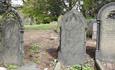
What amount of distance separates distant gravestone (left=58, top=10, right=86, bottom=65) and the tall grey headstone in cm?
135

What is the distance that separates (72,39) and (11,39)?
1.98 meters

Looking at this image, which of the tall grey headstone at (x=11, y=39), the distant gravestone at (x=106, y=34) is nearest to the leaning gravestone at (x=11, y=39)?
the tall grey headstone at (x=11, y=39)

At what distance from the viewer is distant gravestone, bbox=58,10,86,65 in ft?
33.2

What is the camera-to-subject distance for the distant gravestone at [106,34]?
10.2m

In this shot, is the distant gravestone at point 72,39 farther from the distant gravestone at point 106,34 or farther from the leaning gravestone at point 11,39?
the leaning gravestone at point 11,39

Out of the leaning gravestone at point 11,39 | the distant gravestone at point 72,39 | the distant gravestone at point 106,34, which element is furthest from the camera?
the distant gravestone at point 106,34

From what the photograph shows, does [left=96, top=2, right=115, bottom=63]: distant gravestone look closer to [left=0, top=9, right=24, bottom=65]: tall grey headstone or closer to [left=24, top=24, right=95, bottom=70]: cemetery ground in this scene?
[left=24, top=24, right=95, bottom=70]: cemetery ground

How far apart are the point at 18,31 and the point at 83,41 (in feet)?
Result: 6.99

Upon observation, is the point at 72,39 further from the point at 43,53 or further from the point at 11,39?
the point at 11,39

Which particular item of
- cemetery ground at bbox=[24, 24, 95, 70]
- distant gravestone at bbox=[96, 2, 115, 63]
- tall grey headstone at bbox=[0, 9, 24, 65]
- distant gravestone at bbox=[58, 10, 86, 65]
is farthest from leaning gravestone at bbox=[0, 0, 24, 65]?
distant gravestone at bbox=[96, 2, 115, 63]

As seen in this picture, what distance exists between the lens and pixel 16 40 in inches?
393

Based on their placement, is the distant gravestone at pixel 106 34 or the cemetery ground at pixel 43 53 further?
the distant gravestone at pixel 106 34

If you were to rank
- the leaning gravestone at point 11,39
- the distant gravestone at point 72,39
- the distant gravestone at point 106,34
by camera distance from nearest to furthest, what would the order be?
the leaning gravestone at point 11,39 → the distant gravestone at point 72,39 → the distant gravestone at point 106,34

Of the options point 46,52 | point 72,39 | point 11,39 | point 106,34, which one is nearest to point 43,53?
point 46,52
